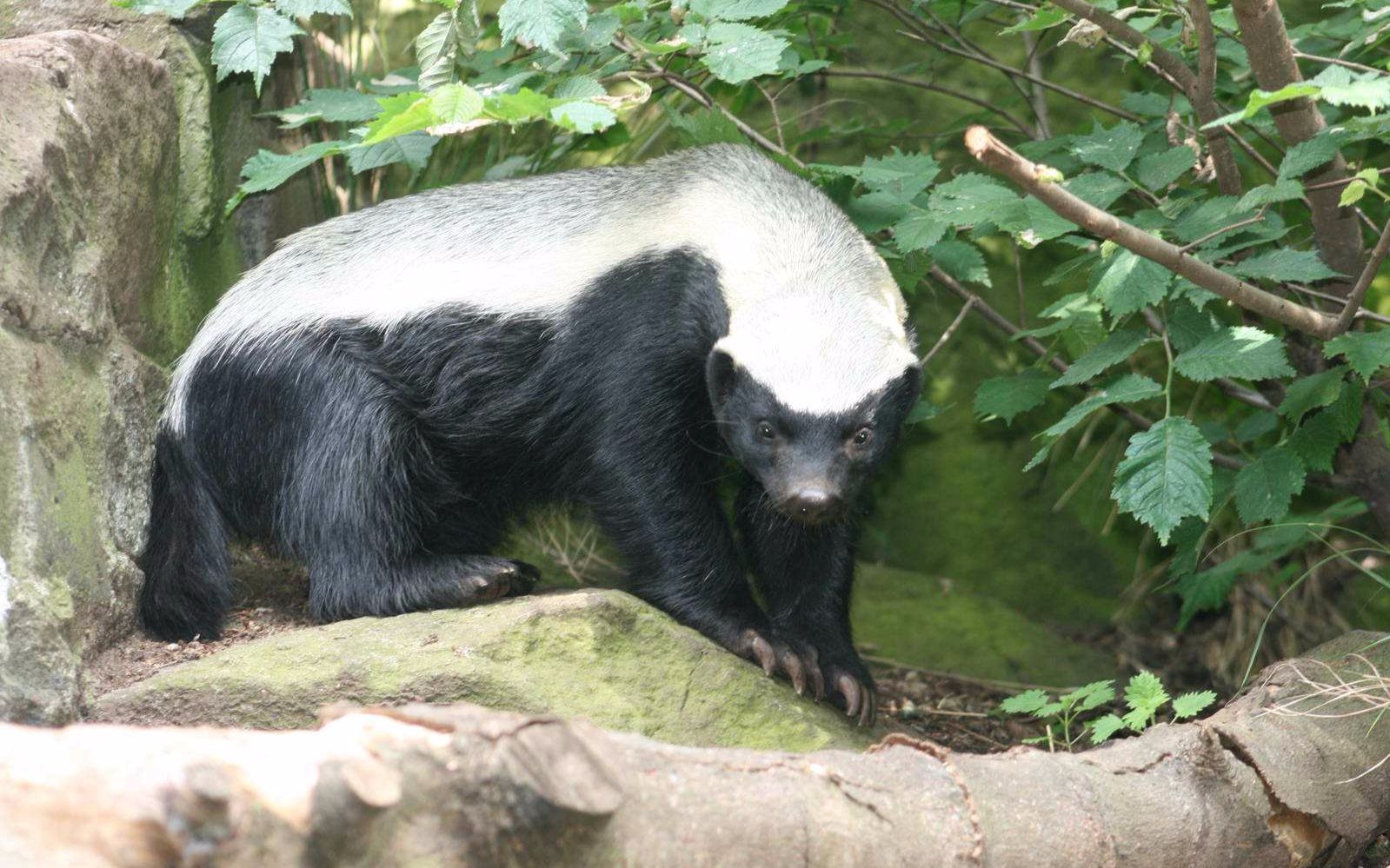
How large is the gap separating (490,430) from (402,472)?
0.36 metres

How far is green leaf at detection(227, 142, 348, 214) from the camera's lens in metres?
4.56

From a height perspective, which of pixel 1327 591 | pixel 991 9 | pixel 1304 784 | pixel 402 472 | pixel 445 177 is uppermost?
pixel 991 9

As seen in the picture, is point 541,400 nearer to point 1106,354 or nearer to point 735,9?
point 735,9

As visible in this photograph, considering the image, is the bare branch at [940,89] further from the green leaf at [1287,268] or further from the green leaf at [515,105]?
the green leaf at [515,105]

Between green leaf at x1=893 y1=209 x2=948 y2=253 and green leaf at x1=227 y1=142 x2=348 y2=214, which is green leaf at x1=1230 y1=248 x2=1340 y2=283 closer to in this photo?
green leaf at x1=893 y1=209 x2=948 y2=253

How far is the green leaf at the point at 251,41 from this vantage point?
13.5 feet

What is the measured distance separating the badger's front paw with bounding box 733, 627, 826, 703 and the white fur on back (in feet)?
3.16

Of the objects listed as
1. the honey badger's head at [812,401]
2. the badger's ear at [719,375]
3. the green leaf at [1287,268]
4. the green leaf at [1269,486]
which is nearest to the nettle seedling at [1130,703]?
the green leaf at [1269,486]

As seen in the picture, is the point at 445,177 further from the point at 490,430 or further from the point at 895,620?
the point at 895,620

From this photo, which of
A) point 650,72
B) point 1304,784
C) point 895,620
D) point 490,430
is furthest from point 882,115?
point 1304,784

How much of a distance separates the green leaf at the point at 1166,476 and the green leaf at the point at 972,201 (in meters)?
0.87

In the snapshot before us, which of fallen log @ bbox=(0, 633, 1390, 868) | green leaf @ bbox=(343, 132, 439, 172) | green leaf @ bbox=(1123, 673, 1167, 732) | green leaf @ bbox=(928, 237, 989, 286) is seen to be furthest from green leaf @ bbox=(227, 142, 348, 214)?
green leaf @ bbox=(1123, 673, 1167, 732)

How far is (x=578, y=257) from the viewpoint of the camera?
4.79 metres

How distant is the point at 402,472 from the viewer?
15.6ft
